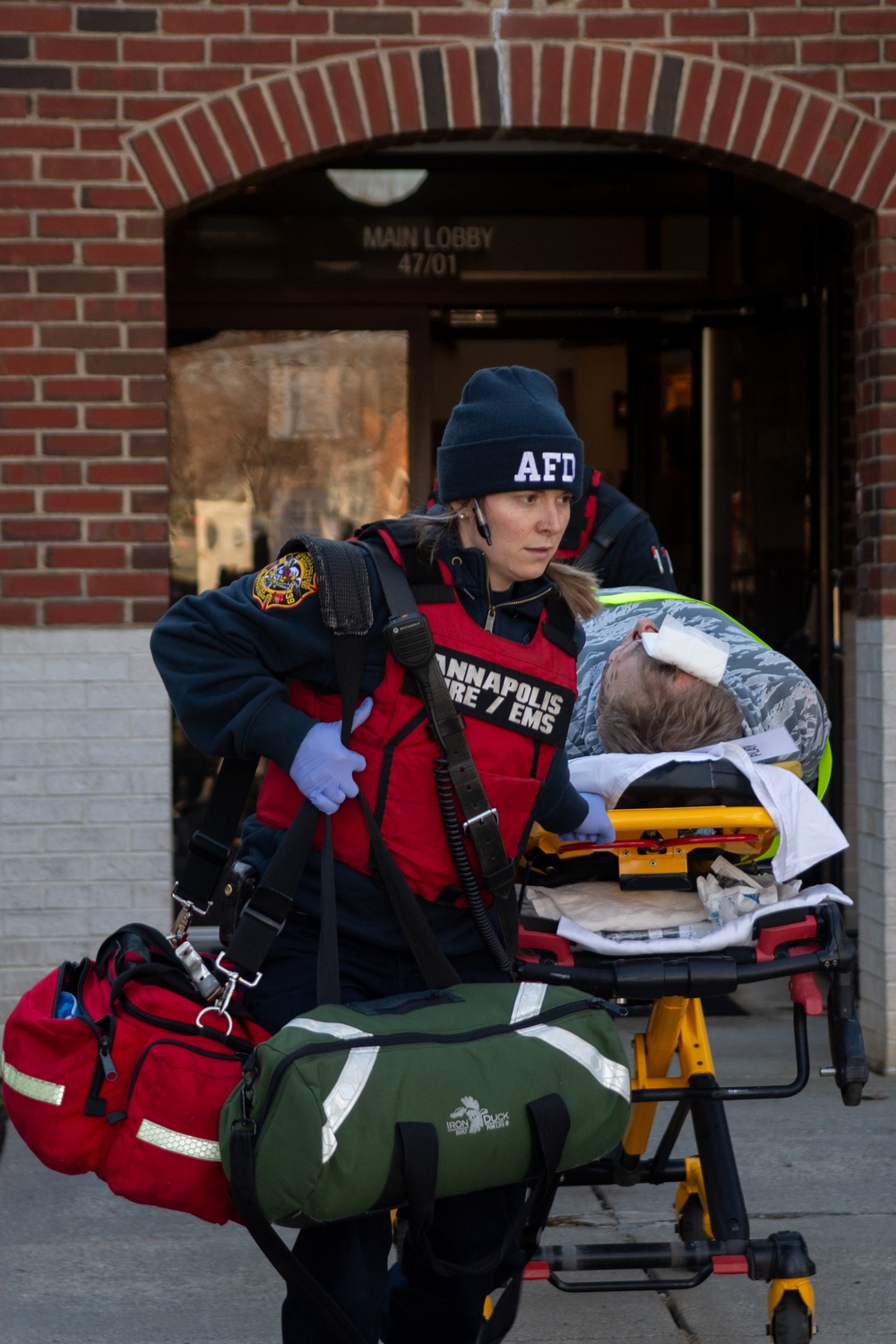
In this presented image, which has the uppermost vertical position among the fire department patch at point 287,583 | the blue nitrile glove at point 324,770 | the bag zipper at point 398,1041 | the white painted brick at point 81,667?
the fire department patch at point 287,583

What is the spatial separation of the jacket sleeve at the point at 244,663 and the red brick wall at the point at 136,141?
8.54 ft

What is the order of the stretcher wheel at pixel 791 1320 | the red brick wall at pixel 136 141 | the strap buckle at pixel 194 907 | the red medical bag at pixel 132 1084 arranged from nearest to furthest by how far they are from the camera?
the red medical bag at pixel 132 1084
the strap buckle at pixel 194 907
the stretcher wheel at pixel 791 1320
the red brick wall at pixel 136 141

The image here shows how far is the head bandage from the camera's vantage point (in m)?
3.05

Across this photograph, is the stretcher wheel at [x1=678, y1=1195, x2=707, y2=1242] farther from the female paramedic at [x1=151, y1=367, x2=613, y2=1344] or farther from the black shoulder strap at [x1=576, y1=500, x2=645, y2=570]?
the black shoulder strap at [x1=576, y1=500, x2=645, y2=570]

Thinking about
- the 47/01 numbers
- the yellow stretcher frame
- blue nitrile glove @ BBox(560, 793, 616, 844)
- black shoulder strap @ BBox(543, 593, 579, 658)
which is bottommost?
the yellow stretcher frame

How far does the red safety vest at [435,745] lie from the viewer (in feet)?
8.65

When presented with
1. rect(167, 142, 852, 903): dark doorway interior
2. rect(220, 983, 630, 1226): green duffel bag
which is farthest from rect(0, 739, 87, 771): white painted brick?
rect(220, 983, 630, 1226): green duffel bag

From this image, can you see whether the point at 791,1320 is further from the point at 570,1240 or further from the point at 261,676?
the point at 261,676

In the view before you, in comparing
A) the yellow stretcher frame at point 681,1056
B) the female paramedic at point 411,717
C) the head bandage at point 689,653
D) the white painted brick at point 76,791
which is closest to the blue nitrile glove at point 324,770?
the female paramedic at point 411,717

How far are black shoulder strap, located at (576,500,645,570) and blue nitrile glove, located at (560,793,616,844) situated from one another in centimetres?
131

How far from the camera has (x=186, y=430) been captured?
7078 millimetres

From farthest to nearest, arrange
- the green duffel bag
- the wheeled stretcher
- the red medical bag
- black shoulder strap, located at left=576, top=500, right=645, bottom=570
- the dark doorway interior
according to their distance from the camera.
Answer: the dark doorway interior, black shoulder strap, located at left=576, top=500, right=645, bottom=570, the wheeled stretcher, the red medical bag, the green duffel bag

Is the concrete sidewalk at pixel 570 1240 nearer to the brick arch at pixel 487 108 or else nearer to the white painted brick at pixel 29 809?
the white painted brick at pixel 29 809

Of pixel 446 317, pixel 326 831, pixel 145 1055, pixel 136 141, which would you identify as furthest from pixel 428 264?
pixel 145 1055
